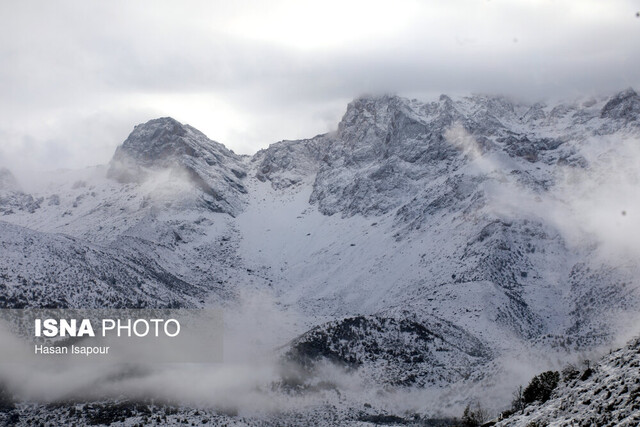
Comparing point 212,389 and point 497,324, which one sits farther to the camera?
point 497,324

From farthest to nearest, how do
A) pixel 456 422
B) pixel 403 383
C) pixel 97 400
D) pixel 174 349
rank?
pixel 174 349 < pixel 403 383 < pixel 97 400 < pixel 456 422

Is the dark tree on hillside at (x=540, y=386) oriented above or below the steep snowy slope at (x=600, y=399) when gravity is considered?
below

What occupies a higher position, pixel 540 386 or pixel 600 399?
pixel 600 399

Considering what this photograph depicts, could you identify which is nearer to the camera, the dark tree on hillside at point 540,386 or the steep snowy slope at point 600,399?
the steep snowy slope at point 600,399

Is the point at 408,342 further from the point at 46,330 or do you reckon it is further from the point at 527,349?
the point at 46,330

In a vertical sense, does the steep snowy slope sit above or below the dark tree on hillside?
above

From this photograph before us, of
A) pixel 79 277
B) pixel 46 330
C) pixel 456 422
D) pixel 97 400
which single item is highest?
pixel 79 277

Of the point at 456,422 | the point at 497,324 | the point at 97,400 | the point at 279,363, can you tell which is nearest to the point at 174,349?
the point at 279,363

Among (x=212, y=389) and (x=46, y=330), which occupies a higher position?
(x=46, y=330)

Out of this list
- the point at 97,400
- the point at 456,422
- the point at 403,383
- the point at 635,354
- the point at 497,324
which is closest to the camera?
the point at 635,354

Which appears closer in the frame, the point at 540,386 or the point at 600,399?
the point at 600,399

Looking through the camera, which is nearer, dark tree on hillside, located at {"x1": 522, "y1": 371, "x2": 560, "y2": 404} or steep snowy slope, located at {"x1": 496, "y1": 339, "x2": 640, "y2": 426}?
steep snowy slope, located at {"x1": 496, "y1": 339, "x2": 640, "y2": 426}
